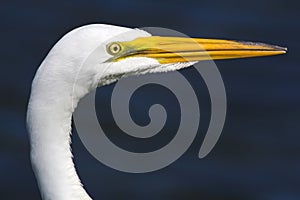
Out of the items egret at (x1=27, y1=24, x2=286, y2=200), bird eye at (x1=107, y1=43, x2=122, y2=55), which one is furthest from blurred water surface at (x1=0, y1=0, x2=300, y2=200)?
bird eye at (x1=107, y1=43, x2=122, y2=55)

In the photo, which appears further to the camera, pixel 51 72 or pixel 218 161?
pixel 218 161

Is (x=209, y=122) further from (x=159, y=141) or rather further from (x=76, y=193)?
(x=76, y=193)

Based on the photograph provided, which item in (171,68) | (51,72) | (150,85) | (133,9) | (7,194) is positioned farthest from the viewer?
(133,9)

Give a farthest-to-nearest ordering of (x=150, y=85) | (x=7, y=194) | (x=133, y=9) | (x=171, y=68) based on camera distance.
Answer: (x=133, y=9), (x=150, y=85), (x=7, y=194), (x=171, y=68)

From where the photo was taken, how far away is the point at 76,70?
199 inches

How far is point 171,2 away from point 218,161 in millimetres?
1926

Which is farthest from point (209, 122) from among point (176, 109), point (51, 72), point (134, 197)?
point (51, 72)

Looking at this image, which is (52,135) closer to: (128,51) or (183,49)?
(128,51)

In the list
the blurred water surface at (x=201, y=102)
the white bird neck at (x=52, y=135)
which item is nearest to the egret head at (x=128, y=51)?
the white bird neck at (x=52, y=135)

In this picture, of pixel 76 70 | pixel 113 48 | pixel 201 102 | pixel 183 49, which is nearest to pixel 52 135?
pixel 76 70

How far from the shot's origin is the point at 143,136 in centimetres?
855

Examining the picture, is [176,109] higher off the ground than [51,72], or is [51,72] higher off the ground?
[51,72]

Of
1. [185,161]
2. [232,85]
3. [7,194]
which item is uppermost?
[232,85]

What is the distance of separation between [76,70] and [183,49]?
2.27 ft
